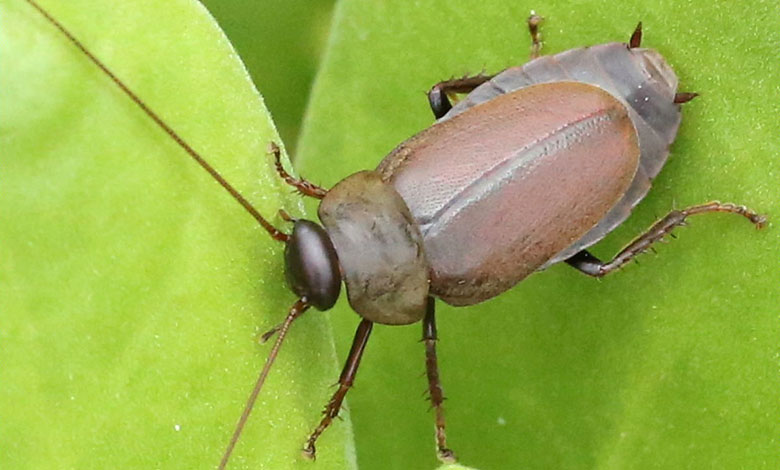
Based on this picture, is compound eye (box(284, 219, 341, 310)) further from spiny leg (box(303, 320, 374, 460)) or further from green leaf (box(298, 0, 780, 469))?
green leaf (box(298, 0, 780, 469))

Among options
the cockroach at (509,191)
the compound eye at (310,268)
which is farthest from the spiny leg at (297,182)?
the compound eye at (310,268)

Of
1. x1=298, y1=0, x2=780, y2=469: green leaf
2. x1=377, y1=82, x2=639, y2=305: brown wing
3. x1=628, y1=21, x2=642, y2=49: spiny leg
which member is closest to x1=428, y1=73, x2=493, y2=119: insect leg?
x1=298, y1=0, x2=780, y2=469: green leaf

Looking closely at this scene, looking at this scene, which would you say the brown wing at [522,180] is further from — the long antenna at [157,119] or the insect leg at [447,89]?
the long antenna at [157,119]

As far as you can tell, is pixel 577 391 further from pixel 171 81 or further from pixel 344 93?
pixel 171 81

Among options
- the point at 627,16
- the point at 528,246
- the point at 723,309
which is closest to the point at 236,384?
the point at 528,246

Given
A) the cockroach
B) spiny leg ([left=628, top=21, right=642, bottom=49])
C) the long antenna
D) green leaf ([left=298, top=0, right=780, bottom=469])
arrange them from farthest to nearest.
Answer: the cockroach
spiny leg ([left=628, top=21, right=642, bottom=49])
green leaf ([left=298, top=0, right=780, bottom=469])
the long antenna

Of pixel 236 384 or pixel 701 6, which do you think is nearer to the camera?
pixel 236 384

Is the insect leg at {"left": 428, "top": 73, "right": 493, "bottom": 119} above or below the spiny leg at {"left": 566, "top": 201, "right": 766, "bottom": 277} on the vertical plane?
above
